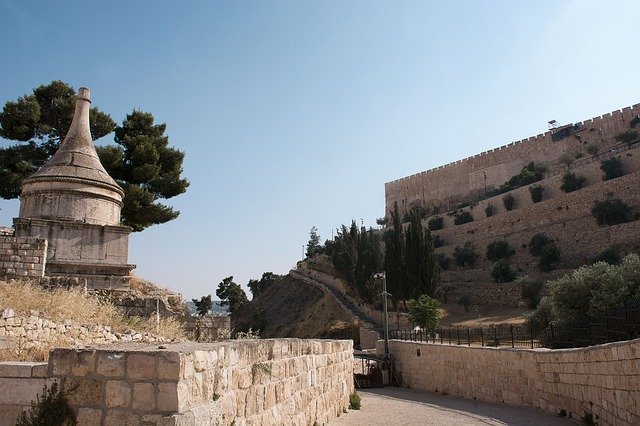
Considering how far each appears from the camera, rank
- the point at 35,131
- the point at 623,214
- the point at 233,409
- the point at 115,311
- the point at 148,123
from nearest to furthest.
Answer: the point at 233,409, the point at 115,311, the point at 35,131, the point at 148,123, the point at 623,214

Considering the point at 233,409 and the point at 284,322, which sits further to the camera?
the point at 284,322

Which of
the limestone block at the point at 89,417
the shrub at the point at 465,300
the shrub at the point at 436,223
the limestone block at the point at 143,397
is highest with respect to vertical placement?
the shrub at the point at 436,223

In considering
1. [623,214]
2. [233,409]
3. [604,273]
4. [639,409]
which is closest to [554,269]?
[623,214]

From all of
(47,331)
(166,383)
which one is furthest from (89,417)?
(47,331)

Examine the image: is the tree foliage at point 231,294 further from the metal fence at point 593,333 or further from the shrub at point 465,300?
the metal fence at point 593,333

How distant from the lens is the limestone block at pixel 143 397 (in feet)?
12.0

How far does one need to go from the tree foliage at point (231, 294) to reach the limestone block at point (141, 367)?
5915 cm

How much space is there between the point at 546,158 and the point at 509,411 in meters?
55.8

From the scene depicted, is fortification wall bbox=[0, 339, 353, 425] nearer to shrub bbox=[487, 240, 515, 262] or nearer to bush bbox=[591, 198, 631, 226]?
bush bbox=[591, 198, 631, 226]

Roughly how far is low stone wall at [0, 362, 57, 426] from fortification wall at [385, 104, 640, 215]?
61313mm

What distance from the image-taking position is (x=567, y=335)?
13.8m

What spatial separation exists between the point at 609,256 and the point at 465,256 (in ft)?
50.3

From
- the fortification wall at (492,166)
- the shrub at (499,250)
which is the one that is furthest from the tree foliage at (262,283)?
the shrub at (499,250)

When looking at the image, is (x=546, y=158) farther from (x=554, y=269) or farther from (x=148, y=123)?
(x=148, y=123)
